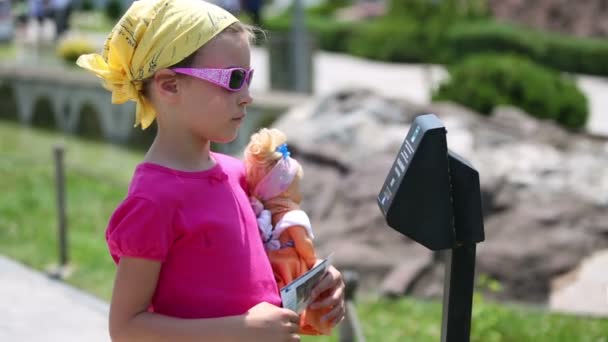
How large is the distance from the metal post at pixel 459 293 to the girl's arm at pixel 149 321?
0.42m

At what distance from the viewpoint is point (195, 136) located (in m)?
2.27

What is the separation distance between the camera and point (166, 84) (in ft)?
7.30

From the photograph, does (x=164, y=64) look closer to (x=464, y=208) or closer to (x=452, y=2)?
(x=464, y=208)

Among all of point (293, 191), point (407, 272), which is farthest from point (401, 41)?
point (293, 191)

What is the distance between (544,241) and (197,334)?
16.4ft

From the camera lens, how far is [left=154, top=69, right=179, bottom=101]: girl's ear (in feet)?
7.25

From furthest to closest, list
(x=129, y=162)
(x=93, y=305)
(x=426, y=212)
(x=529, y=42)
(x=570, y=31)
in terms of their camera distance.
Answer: (x=570, y=31)
(x=529, y=42)
(x=129, y=162)
(x=93, y=305)
(x=426, y=212)

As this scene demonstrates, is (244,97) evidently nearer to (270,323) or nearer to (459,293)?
(270,323)

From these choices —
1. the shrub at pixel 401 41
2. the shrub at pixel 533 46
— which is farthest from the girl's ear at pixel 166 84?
the shrub at pixel 533 46

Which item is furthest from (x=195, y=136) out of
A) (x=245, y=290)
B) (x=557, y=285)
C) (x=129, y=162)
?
(x=129, y=162)

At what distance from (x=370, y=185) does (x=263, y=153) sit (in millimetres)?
5093

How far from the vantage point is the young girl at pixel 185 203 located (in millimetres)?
2143

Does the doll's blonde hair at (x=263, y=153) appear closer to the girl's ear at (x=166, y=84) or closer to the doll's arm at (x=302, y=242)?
the doll's arm at (x=302, y=242)

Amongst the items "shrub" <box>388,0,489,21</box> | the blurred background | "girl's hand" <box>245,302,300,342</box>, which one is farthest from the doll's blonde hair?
"shrub" <box>388,0,489,21</box>
